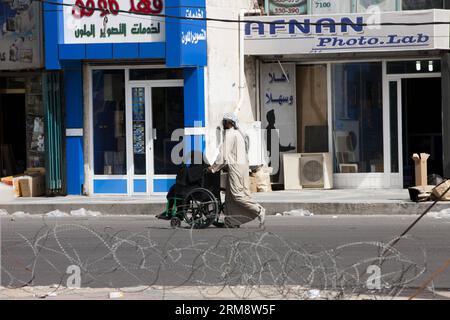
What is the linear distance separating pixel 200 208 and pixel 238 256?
17.7 feet

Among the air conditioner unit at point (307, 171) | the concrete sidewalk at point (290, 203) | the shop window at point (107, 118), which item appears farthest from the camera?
the air conditioner unit at point (307, 171)

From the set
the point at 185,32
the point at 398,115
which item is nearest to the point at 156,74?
the point at 185,32

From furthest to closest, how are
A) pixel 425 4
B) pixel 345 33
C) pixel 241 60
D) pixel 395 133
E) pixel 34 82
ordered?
pixel 395 133
pixel 34 82
pixel 425 4
pixel 241 60
pixel 345 33

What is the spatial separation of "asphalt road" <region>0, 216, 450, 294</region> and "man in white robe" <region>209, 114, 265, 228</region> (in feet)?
0.88

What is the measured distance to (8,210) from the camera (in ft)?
60.9

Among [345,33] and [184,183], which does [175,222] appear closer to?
[184,183]

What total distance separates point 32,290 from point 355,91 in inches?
536

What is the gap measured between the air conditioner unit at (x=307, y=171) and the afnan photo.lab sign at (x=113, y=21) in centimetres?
445

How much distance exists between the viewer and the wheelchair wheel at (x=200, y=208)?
14539 mm

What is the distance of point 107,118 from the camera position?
67.4 ft

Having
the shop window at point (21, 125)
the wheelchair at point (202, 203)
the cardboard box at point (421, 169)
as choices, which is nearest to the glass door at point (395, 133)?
the cardboard box at point (421, 169)

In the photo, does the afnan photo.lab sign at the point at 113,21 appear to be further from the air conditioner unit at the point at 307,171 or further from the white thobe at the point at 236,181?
the white thobe at the point at 236,181

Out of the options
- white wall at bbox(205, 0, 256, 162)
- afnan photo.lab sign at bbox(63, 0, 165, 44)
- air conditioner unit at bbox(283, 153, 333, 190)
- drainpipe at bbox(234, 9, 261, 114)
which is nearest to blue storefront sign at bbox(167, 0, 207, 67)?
afnan photo.lab sign at bbox(63, 0, 165, 44)
